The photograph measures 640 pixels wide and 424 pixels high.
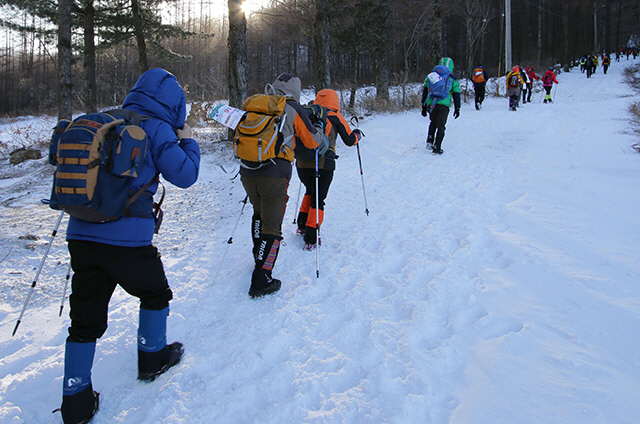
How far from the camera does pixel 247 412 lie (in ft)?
6.79

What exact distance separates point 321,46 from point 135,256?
1025 centimetres

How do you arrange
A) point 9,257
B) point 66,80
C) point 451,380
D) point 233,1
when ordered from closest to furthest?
point 451,380 < point 9,257 < point 233,1 < point 66,80

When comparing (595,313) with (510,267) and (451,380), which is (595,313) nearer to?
(510,267)

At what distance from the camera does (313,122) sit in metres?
4.18

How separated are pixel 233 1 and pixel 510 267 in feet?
29.7

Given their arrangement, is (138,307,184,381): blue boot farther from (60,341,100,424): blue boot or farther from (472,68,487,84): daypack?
(472,68,487,84): daypack

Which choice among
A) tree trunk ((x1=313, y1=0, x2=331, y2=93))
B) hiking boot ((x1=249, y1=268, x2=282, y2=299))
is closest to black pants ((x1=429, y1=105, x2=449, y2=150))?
tree trunk ((x1=313, y1=0, x2=331, y2=93))

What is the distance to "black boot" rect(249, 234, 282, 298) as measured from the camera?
338 centimetres

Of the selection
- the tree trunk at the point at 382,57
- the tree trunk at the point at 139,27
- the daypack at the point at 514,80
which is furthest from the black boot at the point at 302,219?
the tree trunk at the point at 139,27

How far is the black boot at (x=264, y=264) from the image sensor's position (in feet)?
11.1

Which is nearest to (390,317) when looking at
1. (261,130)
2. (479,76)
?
(261,130)

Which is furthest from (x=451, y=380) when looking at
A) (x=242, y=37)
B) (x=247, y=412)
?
(x=242, y=37)

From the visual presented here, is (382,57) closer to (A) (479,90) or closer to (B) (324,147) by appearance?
(A) (479,90)

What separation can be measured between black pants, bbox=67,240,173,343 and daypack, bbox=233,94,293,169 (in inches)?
53.1
